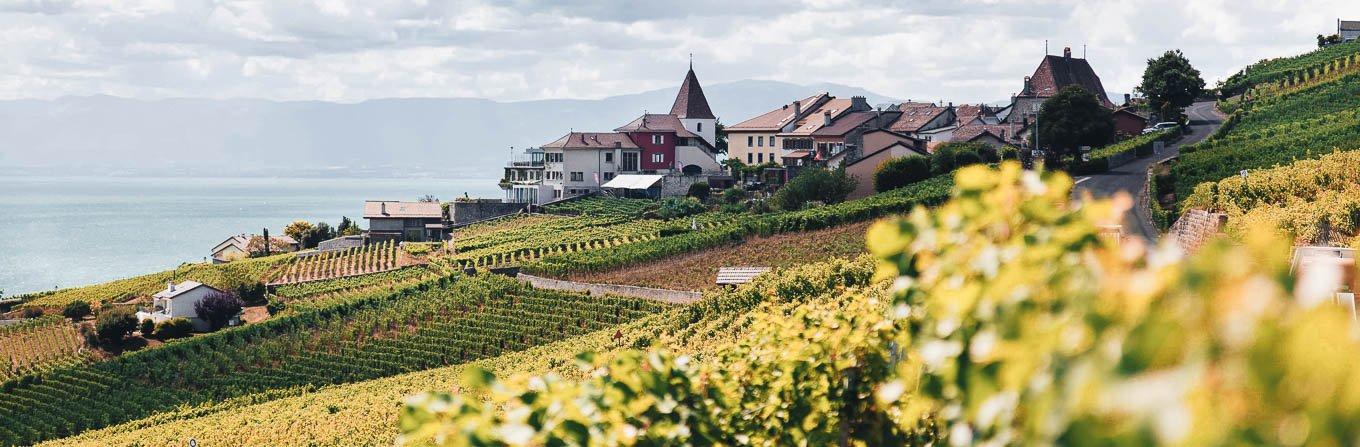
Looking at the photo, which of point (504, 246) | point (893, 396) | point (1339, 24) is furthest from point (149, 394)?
point (1339, 24)

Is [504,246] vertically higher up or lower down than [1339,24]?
lower down

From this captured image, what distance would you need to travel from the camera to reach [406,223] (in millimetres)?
80188

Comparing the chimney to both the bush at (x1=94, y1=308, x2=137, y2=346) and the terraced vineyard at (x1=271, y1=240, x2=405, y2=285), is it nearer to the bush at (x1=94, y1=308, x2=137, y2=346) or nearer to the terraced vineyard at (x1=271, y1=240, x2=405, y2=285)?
the terraced vineyard at (x1=271, y1=240, x2=405, y2=285)

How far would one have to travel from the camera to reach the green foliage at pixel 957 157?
54.7 meters

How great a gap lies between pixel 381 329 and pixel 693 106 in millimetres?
51970

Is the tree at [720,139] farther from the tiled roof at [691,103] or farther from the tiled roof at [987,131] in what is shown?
the tiled roof at [987,131]

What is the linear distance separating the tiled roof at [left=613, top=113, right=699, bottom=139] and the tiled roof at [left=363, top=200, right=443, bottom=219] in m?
14.1

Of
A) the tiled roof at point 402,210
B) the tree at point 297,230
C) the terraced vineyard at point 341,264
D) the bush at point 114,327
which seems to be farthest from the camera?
the tree at point 297,230

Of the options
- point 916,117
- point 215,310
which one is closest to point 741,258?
point 215,310

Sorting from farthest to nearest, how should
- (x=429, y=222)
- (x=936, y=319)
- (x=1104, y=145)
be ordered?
(x=429, y=222) → (x=1104, y=145) → (x=936, y=319)

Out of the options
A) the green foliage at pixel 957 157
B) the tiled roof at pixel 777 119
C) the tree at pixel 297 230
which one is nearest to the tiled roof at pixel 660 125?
the tiled roof at pixel 777 119

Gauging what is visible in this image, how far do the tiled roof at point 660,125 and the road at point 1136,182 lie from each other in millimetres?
33601

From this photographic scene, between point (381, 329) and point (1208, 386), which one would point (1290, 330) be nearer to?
point (1208, 386)

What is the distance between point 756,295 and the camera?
32.2 metres
